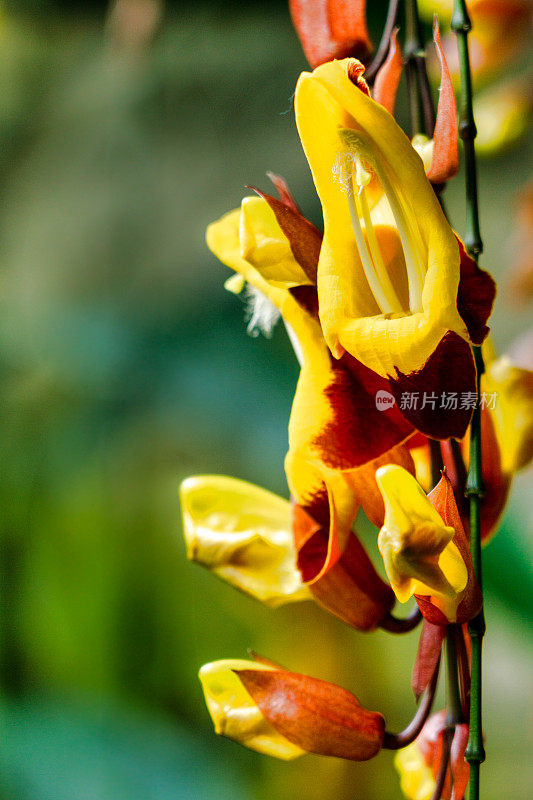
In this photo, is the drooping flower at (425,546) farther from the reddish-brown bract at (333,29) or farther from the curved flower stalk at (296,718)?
the reddish-brown bract at (333,29)

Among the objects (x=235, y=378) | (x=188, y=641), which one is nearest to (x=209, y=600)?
(x=188, y=641)

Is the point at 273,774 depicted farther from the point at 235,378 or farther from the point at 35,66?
the point at 35,66

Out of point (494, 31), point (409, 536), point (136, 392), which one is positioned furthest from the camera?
point (136, 392)

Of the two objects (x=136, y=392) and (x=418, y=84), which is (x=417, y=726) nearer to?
(x=418, y=84)

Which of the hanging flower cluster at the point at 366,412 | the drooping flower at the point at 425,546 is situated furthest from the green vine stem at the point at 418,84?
the drooping flower at the point at 425,546

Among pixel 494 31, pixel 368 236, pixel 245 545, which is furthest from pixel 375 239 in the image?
pixel 494 31

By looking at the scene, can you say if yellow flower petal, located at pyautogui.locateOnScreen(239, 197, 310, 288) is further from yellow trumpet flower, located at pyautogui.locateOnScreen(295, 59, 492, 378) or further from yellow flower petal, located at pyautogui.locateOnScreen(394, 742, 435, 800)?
yellow flower petal, located at pyautogui.locateOnScreen(394, 742, 435, 800)
